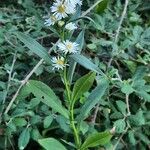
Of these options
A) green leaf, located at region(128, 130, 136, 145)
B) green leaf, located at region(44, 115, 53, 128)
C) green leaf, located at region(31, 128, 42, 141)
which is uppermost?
green leaf, located at region(44, 115, 53, 128)

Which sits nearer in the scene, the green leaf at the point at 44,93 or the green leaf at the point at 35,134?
the green leaf at the point at 44,93

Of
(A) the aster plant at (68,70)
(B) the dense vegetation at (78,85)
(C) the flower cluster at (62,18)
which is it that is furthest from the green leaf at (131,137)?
(C) the flower cluster at (62,18)

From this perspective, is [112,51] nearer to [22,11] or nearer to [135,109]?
[135,109]

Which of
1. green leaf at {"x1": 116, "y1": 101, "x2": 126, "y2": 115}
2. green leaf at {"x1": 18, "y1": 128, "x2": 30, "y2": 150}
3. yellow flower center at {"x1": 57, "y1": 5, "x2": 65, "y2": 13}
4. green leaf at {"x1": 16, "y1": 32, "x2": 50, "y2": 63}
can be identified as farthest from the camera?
green leaf at {"x1": 116, "y1": 101, "x2": 126, "y2": 115}

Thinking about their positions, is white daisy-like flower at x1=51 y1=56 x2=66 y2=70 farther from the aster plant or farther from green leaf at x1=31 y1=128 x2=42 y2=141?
green leaf at x1=31 y1=128 x2=42 y2=141

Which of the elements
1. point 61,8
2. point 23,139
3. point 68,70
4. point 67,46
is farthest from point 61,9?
point 23,139

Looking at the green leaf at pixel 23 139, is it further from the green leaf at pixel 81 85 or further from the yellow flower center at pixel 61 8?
the yellow flower center at pixel 61 8

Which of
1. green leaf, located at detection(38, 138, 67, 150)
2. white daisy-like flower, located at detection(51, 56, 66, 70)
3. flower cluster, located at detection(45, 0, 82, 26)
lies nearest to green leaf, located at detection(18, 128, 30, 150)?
green leaf, located at detection(38, 138, 67, 150)
